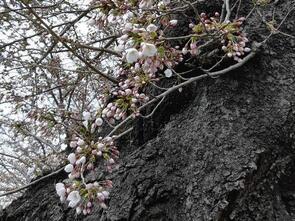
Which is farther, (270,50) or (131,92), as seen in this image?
(270,50)

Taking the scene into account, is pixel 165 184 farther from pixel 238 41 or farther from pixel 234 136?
pixel 238 41

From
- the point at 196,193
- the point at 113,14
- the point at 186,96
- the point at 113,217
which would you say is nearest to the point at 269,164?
the point at 196,193

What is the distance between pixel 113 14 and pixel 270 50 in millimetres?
1024

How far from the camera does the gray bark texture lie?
1.76 metres

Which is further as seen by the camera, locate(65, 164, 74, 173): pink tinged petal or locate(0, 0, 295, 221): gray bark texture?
locate(0, 0, 295, 221): gray bark texture

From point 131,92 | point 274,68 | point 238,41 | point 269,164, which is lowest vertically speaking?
point 269,164

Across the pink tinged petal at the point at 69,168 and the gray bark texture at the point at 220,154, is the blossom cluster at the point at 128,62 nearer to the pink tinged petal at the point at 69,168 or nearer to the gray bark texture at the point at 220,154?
the pink tinged petal at the point at 69,168

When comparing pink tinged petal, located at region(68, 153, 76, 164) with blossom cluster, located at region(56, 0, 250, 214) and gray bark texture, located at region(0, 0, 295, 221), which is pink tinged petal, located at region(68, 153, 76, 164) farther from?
gray bark texture, located at region(0, 0, 295, 221)

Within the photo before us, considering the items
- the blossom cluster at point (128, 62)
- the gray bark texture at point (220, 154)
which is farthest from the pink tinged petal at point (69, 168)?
the gray bark texture at point (220, 154)

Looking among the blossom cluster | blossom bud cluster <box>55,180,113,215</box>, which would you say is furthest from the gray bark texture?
blossom bud cluster <box>55,180,113,215</box>

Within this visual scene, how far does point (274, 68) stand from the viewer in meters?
2.20

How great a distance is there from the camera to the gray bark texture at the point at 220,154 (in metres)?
1.76

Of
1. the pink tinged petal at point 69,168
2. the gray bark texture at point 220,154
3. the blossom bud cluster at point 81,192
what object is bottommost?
the gray bark texture at point 220,154

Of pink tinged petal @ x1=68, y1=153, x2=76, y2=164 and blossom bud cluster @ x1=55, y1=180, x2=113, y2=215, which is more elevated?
pink tinged petal @ x1=68, y1=153, x2=76, y2=164
